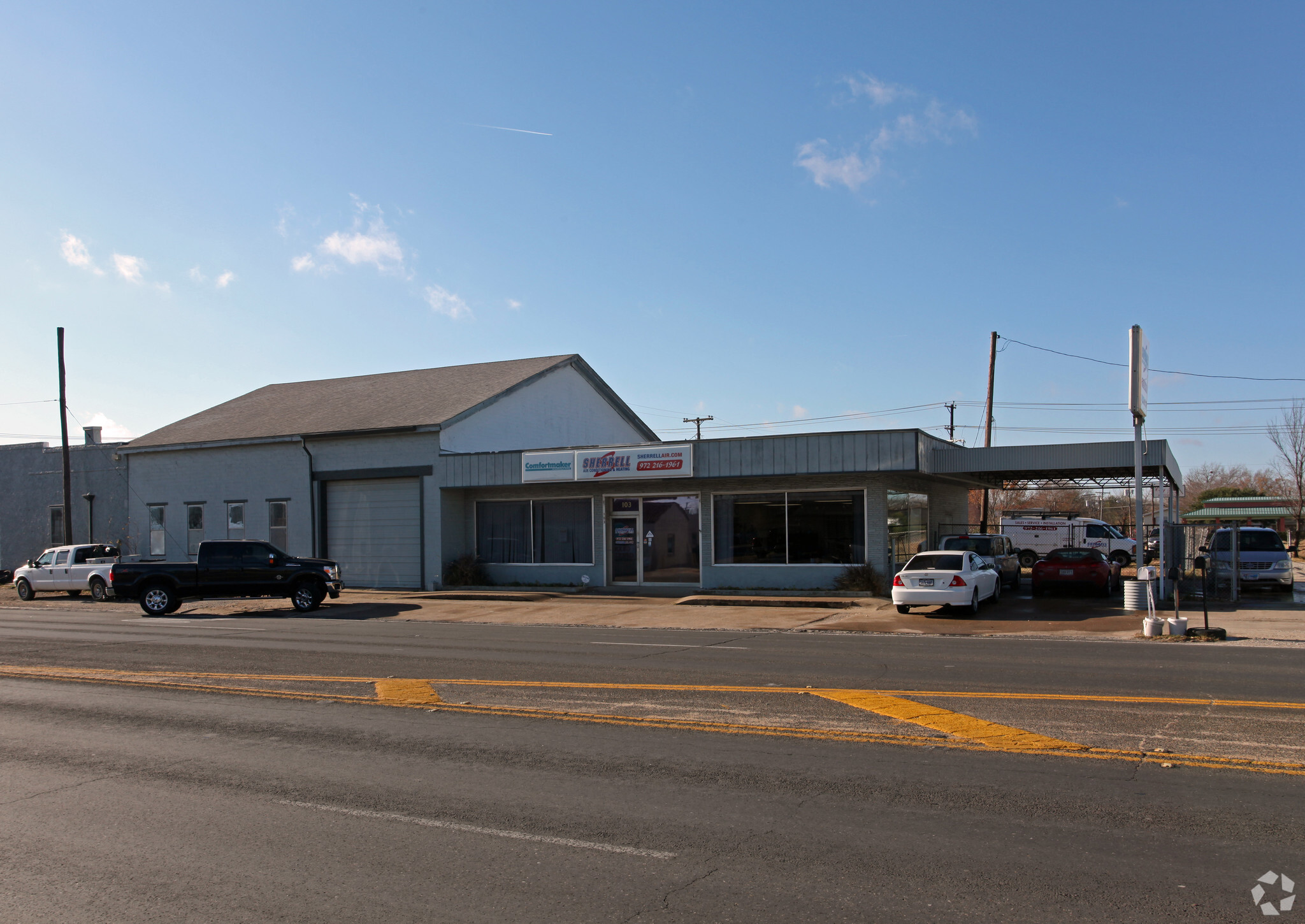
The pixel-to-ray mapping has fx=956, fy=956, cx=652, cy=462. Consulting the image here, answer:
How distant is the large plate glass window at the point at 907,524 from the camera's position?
975 inches

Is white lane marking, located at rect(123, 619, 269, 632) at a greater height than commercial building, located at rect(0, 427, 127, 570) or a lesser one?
lesser

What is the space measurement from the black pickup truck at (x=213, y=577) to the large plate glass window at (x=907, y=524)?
1505cm

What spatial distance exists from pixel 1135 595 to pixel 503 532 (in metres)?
17.6

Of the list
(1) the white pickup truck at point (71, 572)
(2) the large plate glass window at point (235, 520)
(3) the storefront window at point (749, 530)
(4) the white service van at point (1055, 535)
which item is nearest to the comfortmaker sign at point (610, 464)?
(3) the storefront window at point (749, 530)

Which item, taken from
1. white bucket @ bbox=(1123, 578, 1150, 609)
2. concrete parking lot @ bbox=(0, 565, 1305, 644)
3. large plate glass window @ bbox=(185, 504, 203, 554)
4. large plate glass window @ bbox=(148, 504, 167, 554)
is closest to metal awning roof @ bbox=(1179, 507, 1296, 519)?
concrete parking lot @ bbox=(0, 565, 1305, 644)

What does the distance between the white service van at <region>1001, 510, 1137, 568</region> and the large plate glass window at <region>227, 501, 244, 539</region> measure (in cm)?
2832

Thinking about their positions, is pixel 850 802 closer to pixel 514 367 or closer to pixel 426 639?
pixel 426 639

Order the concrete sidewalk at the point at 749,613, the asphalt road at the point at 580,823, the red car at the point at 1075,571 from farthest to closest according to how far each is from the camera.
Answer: the red car at the point at 1075,571
the concrete sidewalk at the point at 749,613
the asphalt road at the point at 580,823

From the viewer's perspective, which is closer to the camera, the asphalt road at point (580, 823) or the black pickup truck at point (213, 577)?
the asphalt road at point (580, 823)

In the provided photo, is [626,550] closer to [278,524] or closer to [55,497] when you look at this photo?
[278,524]

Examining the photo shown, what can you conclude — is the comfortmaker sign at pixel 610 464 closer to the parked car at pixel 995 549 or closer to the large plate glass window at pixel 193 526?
the parked car at pixel 995 549

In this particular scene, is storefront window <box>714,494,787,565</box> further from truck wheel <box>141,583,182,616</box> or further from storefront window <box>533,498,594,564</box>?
truck wheel <box>141,583,182,616</box>

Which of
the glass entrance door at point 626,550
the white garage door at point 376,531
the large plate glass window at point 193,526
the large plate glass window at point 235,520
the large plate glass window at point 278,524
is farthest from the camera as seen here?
the large plate glass window at point 193,526

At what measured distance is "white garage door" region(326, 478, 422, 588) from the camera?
29.5 metres
